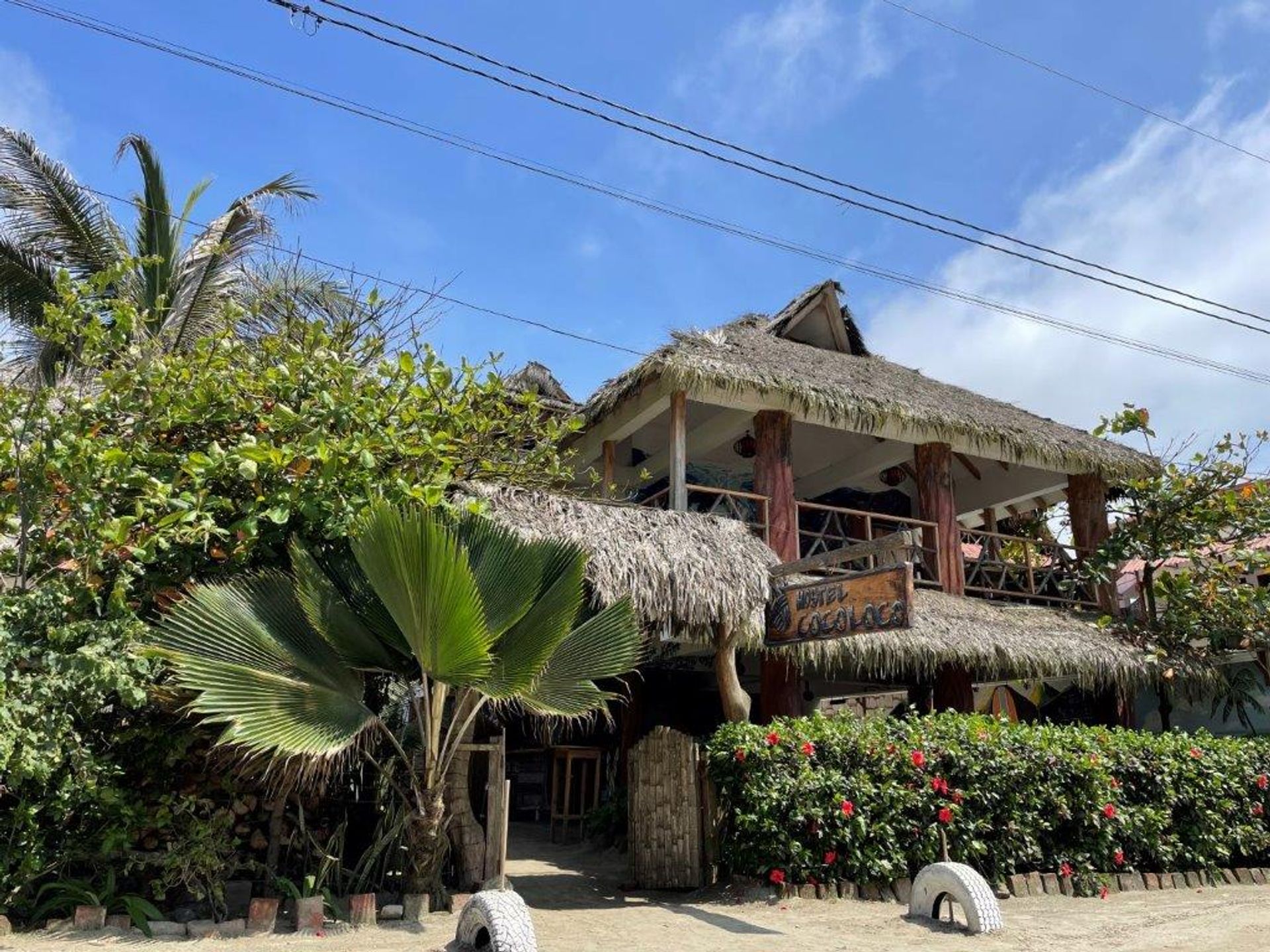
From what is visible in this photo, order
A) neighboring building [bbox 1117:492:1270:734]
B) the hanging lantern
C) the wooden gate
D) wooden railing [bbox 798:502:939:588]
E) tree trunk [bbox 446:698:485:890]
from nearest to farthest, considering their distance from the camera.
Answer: tree trunk [bbox 446:698:485:890] → the wooden gate → wooden railing [bbox 798:502:939:588] → neighboring building [bbox 1117:492:1270:734] → the hanging lantern

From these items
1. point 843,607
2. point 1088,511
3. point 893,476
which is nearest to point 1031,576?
point 1088,511

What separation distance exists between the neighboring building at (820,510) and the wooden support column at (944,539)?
24 mm

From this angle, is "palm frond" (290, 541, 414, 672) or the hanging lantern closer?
A: "palm frond" (290, 541, 414, 672)

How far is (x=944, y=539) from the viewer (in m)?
11.8

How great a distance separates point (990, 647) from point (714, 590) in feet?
12.2

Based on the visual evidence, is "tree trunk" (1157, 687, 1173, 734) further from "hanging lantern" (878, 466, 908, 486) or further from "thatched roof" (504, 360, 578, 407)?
"thatched roof" (504, 360, 578, 407)

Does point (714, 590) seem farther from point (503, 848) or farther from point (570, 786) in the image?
point (570, 786)

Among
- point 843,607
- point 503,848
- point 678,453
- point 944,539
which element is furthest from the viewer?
point 944,539

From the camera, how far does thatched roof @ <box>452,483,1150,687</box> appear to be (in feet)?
26.5

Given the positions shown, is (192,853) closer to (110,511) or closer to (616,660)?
(110,511)

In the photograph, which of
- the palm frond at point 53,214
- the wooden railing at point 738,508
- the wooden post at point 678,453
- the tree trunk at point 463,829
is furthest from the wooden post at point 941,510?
the palm frond at point 53,214

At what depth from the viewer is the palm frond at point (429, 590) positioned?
6.09m

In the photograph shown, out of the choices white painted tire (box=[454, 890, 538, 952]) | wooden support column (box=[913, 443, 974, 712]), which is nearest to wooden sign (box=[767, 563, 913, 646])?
white painted tire (box=[454, 890, 538, 952])

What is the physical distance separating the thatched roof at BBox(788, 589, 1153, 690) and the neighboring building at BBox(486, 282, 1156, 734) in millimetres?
28
